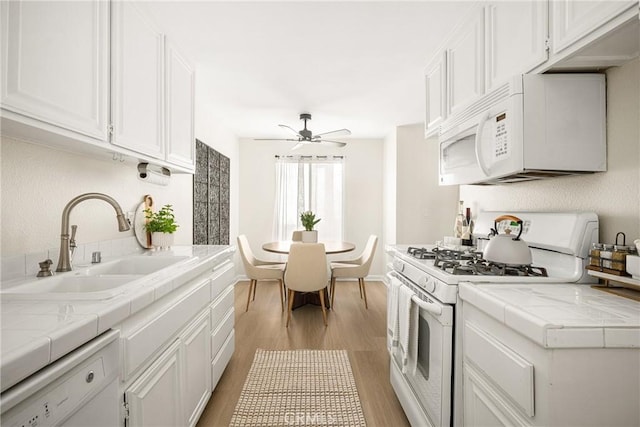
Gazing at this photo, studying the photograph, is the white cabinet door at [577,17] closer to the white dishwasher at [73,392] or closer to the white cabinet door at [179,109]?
the white dishwasher at [73,392]

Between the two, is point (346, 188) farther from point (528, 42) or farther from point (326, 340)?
point (528, 42)

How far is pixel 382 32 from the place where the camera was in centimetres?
215

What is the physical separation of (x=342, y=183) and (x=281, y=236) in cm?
135

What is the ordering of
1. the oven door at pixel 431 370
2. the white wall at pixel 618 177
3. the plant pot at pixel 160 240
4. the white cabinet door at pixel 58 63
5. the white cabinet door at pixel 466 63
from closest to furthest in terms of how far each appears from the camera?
the white cabinet door at pixel 58 63 → the white wall at pixel 618 177 → the oven door at pixel 431 370 → the white cabinet door at pixel 466 63 → the plant pot at pixel 160 240

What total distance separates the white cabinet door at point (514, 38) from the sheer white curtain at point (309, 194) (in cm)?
384

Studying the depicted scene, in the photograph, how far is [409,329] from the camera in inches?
66.8

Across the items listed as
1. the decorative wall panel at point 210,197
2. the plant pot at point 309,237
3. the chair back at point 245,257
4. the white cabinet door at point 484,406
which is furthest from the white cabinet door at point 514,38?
the chair back at point 245,257

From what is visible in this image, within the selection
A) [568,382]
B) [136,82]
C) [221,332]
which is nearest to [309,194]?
[221,332]

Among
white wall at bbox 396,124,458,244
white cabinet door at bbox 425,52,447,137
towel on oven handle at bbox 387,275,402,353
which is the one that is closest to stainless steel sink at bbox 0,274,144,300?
towel on oven handle at bbox 387,275,402,353

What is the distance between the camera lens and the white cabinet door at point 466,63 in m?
1.76

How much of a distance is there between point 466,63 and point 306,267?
89.7 inches

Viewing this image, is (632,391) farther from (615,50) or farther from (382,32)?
(382,32)

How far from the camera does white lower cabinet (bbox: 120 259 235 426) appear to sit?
3.62 ft

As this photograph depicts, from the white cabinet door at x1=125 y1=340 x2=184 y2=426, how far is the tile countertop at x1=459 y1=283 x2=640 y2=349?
1.24 m
